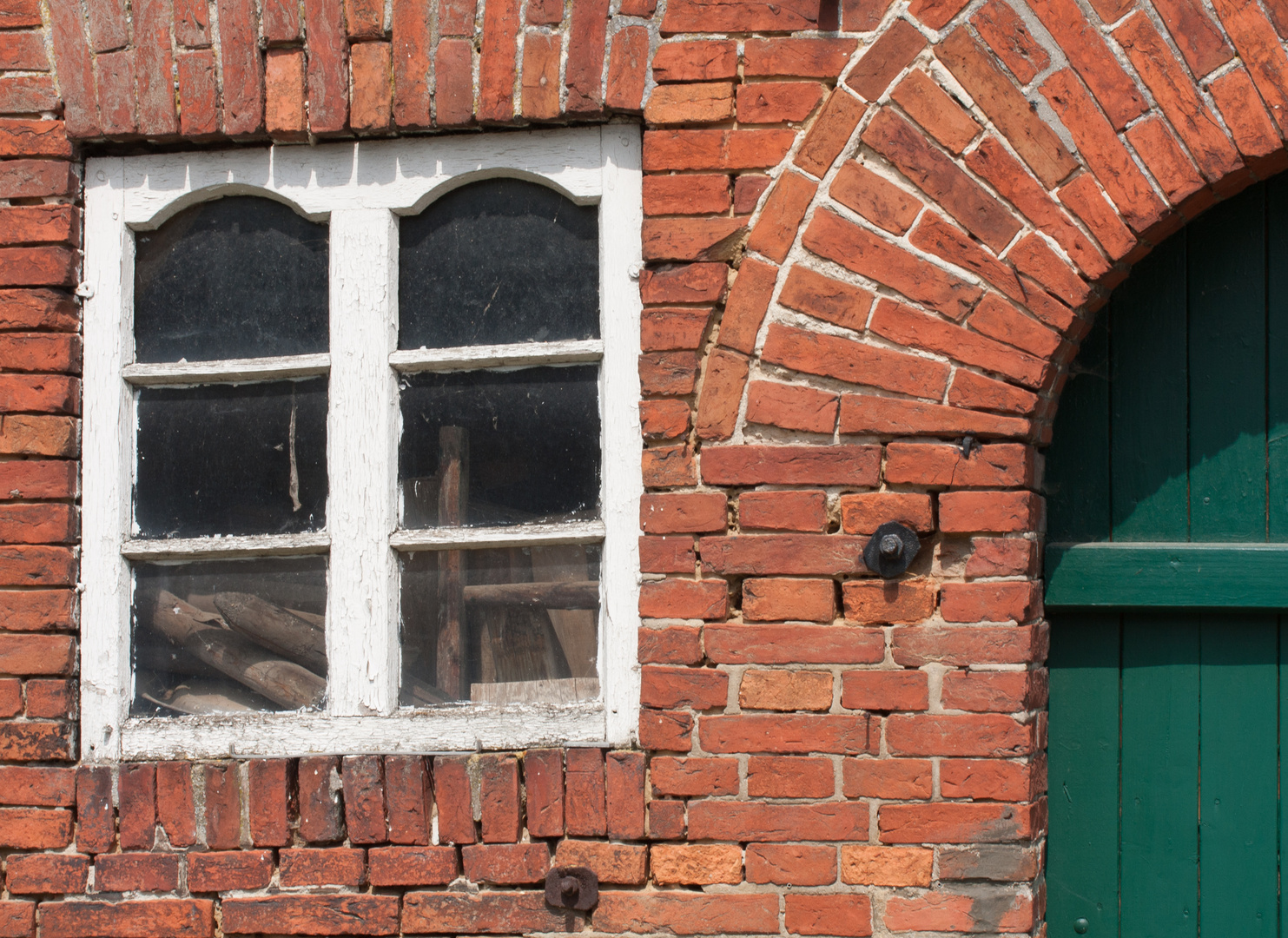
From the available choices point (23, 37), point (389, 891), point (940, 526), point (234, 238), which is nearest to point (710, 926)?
point (389, 891)

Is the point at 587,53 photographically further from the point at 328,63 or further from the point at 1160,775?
the point at 1160,775

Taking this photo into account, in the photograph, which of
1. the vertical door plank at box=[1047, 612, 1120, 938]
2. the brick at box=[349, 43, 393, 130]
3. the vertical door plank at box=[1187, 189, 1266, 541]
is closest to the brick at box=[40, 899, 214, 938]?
the brick at box=[349, 43, 393, 130]

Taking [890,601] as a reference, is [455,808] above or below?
below

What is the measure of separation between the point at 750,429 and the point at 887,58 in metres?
0.86

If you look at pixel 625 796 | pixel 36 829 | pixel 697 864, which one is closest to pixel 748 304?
pixel 625 796

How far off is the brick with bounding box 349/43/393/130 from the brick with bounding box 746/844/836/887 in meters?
1.84

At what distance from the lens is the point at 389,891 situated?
2.14 m

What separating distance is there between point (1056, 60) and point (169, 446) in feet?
7.26

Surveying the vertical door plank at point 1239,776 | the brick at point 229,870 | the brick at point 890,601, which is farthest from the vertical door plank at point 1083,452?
the brick at point 229,870

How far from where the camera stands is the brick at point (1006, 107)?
197 cm

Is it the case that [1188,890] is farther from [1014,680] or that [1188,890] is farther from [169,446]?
[169,446]

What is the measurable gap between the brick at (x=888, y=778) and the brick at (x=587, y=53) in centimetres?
156

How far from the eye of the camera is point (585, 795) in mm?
2094

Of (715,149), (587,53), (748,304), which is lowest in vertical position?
(748,304)
